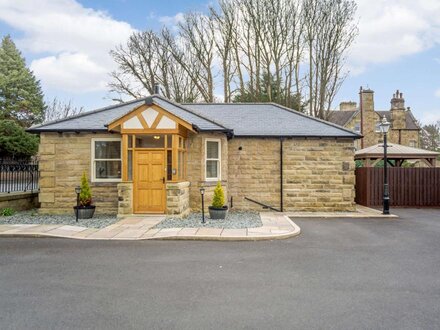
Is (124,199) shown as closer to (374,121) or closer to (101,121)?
(101,121)

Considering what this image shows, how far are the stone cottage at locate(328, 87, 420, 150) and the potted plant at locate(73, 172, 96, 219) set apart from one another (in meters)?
23.5

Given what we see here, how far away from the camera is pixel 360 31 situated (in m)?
23.7

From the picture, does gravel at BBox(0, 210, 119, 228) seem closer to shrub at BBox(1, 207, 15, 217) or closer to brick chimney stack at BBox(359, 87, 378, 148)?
shrub at BBox(1, 207, 15, 217)

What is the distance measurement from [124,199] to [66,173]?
3.20 metres

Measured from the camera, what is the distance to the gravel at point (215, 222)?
33.0ft

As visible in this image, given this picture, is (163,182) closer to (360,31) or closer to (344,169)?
(344,169)

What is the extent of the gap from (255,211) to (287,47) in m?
15.5

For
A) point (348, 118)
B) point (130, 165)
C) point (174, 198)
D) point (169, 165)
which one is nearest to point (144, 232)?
point (174, 198)

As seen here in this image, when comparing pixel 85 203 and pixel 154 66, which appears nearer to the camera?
pixel 85 203

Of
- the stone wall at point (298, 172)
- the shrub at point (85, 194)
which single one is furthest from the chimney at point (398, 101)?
the shrub at point (85, 194)

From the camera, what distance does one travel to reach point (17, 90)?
34.5 meters

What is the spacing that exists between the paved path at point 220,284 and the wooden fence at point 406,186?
748 centimetres

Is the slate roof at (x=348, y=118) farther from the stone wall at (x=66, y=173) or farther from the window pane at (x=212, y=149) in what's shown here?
the stone wall at (x=66, y=173)

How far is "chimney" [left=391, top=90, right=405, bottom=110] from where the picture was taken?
31.8 meters
